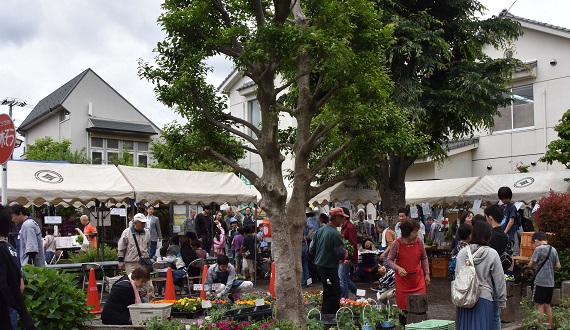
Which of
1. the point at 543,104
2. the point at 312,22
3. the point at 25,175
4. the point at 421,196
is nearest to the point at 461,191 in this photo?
the point at 421,196

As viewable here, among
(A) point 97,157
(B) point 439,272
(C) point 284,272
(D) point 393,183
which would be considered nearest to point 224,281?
(C) point 284,272

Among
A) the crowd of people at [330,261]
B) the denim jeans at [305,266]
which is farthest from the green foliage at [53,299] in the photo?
the denim jeans at [305,266]

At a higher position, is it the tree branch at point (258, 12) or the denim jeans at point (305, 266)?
the tree branch at point (258, 12)

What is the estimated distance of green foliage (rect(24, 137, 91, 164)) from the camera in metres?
33.9

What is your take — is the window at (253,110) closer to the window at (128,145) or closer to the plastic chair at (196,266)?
the window at (128,145)

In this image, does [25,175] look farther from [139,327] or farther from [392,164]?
[392,164]

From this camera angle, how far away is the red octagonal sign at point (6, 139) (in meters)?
8.02

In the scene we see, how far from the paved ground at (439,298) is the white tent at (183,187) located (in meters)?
2.53

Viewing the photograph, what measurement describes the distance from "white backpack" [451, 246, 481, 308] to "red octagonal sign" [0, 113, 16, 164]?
228 inches

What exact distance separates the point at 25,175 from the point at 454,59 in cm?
1267

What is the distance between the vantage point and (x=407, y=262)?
855 cm

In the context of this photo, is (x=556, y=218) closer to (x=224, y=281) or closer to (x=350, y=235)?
(x=350, y=235)

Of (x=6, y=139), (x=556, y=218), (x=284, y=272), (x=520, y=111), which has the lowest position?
(x=284, y=272)

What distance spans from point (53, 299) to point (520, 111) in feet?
68.9
